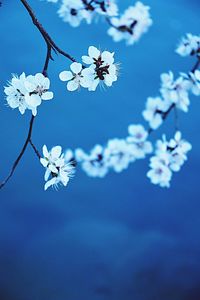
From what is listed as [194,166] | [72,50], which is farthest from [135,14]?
[194,166]

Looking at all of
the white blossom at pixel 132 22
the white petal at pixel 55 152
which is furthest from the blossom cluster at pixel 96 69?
the white blossom at pixel 132 22

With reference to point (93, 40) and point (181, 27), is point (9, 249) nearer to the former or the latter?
point (93, 40)

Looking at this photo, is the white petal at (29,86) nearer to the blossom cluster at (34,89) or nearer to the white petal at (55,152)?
the blossom cluster at (34,89)

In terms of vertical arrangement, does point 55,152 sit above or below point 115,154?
below

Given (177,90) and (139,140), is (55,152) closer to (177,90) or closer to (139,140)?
(177,90)

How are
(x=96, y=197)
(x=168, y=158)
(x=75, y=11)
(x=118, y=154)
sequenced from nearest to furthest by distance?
(x=75, y=11)
(x=168, y=158)
(x=118, y=154)
(x=96, y=197)

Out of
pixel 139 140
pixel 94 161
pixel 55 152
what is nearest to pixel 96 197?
pixel 94 161

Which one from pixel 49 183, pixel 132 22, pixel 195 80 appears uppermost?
pixel 132 22
